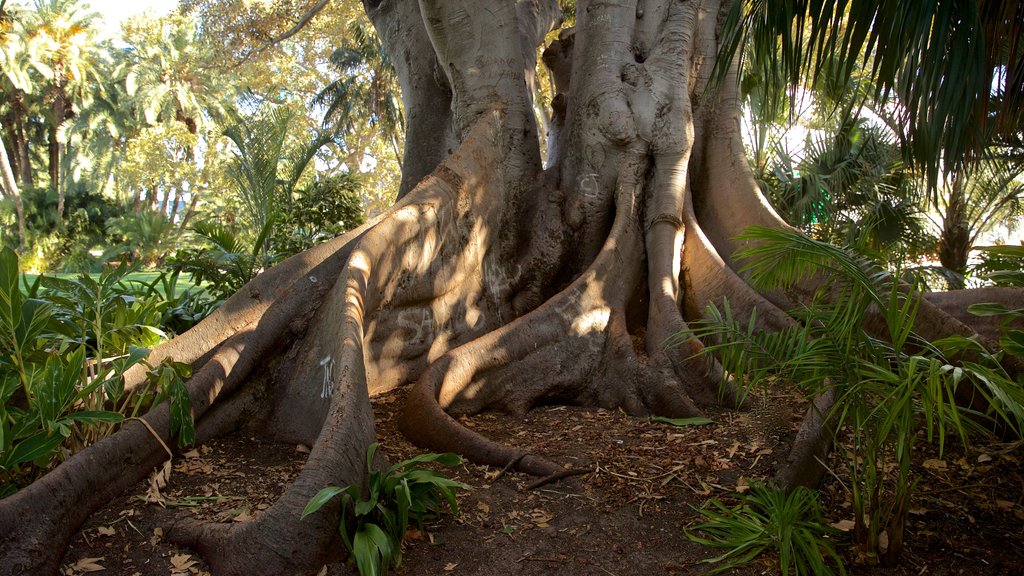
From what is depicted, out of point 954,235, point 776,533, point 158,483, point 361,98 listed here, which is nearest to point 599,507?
point 776,533

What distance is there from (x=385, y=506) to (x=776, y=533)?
1688 mm

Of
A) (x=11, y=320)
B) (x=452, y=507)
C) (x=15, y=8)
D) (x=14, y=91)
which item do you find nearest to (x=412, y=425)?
(x=452, y=507)

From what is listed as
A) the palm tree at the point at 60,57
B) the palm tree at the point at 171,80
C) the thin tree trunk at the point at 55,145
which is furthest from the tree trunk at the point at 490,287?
the thin tree trunk at the point at 55,145

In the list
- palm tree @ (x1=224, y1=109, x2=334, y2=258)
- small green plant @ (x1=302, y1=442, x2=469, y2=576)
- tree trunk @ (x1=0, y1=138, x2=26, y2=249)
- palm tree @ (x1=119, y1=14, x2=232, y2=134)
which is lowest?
small green plant @ (x1=302, y1=442, x2=469, y2=576)

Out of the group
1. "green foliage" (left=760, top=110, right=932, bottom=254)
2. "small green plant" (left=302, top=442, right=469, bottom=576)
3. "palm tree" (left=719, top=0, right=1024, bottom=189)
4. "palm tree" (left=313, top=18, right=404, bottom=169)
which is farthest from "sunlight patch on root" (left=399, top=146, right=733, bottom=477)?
"palm tree" (left=313, top=18, right=404, bottom=169)

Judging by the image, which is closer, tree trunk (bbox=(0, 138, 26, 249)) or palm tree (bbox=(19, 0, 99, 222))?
tree trunk (bbox=(0, 138, 26, 249))

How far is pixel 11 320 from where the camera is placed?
11.3 feet

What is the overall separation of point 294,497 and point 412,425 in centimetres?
136

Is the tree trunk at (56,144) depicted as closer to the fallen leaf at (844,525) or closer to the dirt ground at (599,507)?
the dirt ground at (599,507)

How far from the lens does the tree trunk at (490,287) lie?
3279 mm

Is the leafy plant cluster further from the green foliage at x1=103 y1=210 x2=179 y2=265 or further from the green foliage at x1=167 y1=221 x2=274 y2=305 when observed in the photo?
the green foliage at x1=103 y1=210 x2=179 y2=265

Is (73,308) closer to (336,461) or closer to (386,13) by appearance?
(336,461)

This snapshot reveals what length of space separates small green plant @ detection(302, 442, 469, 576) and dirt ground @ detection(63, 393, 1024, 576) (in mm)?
107

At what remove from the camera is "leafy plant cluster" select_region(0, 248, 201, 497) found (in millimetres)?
3213
